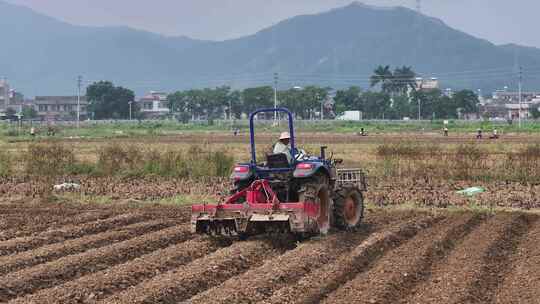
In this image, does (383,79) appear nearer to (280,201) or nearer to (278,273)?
(280,201)

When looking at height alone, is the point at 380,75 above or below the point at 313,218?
above

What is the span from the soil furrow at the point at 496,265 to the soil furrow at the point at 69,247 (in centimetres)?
550

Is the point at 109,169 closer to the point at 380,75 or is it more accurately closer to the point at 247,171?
the point at 247,171

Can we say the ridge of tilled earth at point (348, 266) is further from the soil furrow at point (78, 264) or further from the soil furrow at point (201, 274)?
the soil furrow at point (78, 264)

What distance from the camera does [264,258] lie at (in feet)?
37.6

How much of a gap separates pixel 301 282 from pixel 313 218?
9.71ft

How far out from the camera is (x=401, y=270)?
33.4 ft

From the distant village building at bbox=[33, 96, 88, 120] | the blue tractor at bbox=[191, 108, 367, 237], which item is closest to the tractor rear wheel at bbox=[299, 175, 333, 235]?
the blue tractor at bbox=[191, 108, 367, 237]

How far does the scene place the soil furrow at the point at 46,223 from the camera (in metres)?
13.8

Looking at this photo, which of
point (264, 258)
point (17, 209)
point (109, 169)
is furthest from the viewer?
point (109, 169)

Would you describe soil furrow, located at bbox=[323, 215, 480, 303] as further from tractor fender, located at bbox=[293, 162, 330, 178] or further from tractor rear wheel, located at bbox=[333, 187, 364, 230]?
tractor fender, located at bbox=[293, 162, 330, 178]

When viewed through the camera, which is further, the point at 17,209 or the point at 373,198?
the point at 373,198

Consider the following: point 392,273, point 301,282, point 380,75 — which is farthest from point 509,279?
point 380,75

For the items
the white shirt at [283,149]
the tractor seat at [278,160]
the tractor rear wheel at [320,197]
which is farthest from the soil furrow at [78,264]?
the tractor rear wheel at [320,197]
